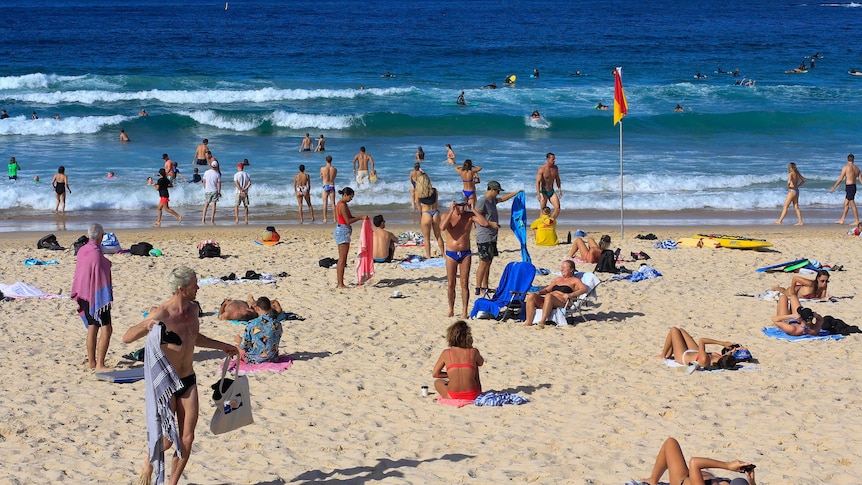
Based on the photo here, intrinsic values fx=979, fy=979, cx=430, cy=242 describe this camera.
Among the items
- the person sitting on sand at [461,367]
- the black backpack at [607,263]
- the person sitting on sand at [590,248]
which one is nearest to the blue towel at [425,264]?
the person sitting on sand at [590,248]

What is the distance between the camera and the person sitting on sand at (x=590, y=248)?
13.2m

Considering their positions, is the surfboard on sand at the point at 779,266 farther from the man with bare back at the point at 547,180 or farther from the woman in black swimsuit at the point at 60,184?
the woman in black swimsuit at the point at 60,184

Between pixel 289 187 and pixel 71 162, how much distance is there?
6.53 m

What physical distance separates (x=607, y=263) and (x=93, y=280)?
6.96 metres

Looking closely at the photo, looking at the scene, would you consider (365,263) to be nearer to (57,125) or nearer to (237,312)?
(237,312)

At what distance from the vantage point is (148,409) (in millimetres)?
5238

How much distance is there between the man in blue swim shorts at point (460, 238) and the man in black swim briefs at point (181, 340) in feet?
16.6

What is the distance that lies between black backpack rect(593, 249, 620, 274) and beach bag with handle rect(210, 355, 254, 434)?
7817 millimetres

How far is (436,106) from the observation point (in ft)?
110

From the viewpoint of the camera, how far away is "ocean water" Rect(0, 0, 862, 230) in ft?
67.2

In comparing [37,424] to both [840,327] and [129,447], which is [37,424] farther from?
[840,327]

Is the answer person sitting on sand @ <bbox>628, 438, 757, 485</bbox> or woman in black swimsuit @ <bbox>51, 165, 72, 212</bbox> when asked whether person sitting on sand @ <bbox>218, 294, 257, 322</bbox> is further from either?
woman in black swimsuit @ <bbox>51, 165, 72, 212</bbox>

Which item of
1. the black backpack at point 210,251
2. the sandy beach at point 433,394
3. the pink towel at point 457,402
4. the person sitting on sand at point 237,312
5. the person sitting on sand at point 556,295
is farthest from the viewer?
the black backpack at point 210,251

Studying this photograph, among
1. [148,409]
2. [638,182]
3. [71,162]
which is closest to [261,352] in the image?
[148,409]
